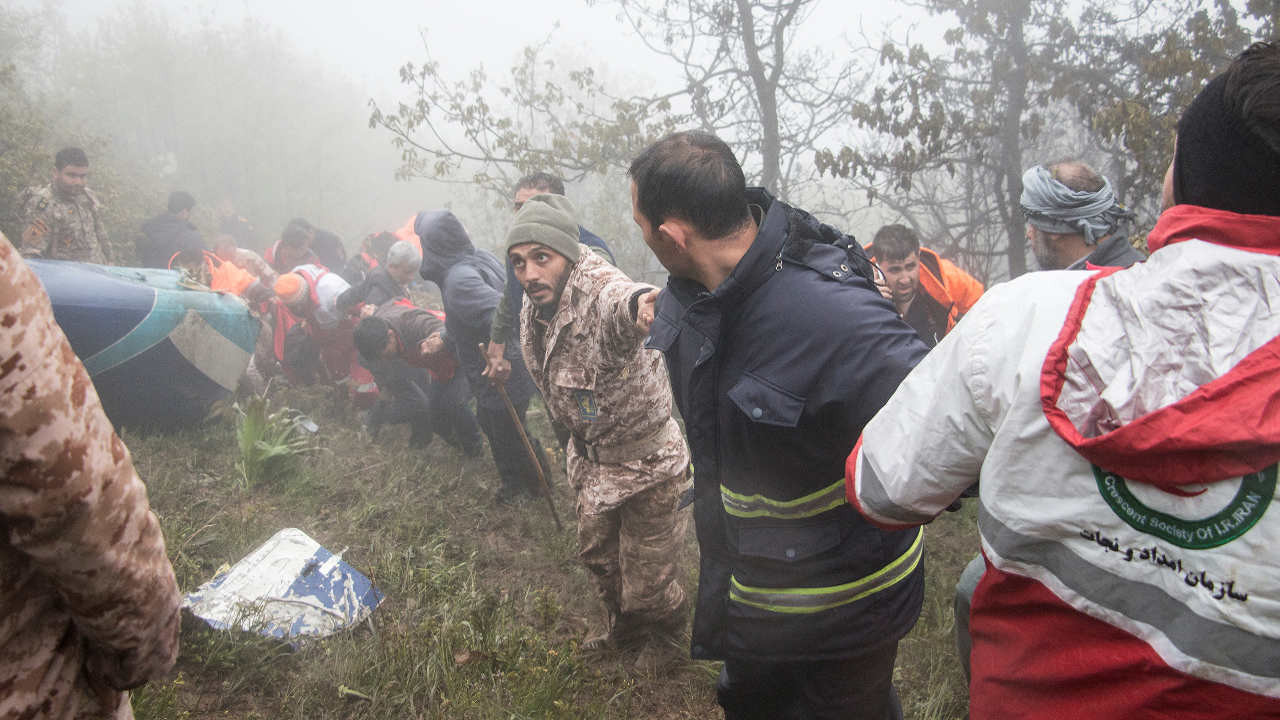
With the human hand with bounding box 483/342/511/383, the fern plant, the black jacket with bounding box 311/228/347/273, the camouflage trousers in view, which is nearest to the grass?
the fern plant

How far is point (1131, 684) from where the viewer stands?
0.93 metres

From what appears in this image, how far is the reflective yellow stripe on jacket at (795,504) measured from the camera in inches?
71.6

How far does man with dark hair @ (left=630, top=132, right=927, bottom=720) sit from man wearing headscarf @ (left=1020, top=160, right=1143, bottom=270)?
1.67 m

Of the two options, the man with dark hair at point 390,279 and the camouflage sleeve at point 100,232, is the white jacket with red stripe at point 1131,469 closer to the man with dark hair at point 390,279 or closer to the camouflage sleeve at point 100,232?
the man with dark hair at point 390,279

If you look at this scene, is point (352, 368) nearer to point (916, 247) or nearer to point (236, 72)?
point (916, 247)

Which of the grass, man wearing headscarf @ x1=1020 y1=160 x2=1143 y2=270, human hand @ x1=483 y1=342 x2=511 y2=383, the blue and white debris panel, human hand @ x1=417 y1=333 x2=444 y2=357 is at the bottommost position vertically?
the grass

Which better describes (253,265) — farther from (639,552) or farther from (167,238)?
(639,552)

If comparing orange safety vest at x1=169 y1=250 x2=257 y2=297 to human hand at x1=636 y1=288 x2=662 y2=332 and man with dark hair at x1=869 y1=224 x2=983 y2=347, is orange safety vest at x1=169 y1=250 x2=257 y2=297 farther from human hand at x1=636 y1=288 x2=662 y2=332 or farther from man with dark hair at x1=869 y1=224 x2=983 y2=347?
man with dark hair at x1=869 y1=224 x2=983 y2=347

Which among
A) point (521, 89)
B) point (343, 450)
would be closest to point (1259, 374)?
point (343, 450)

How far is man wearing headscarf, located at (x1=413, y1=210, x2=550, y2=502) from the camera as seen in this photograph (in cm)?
494

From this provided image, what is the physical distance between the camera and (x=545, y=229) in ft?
10.7

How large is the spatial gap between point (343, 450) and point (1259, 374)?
6.31 meters

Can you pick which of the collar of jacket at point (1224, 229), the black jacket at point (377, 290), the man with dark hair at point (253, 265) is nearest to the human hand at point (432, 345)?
the black jacket at point (377, 290)

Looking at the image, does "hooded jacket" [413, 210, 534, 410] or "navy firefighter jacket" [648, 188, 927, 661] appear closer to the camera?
"navy firefighter jacket" [648, 188, 927, 661]
